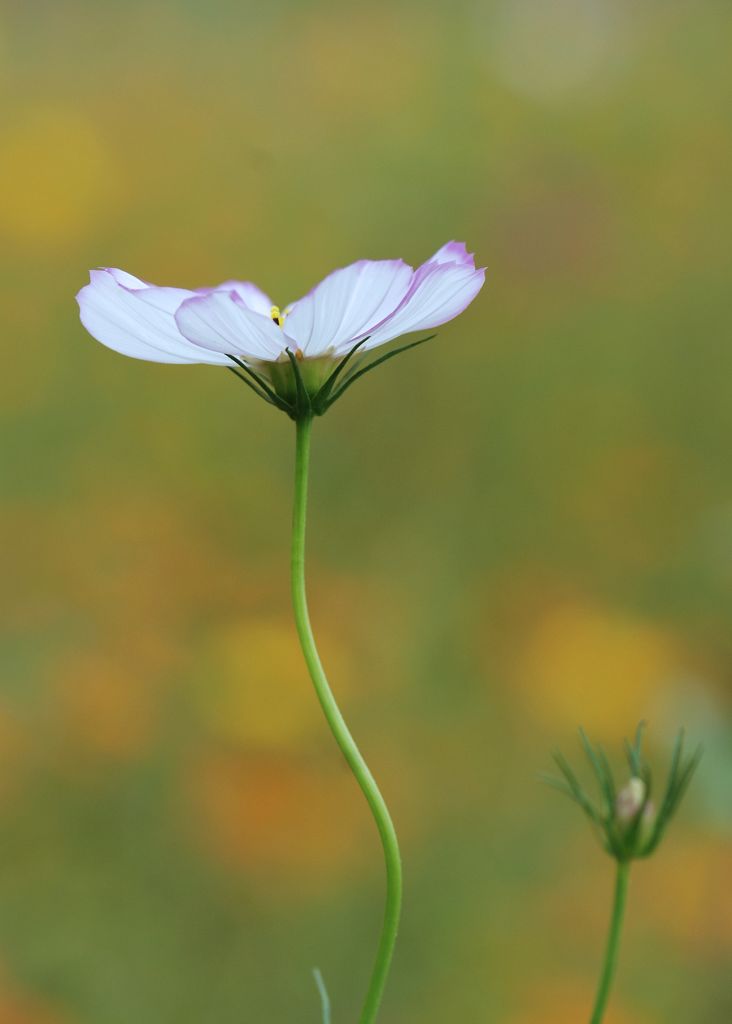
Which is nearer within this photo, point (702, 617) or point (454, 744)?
point (454, 744)

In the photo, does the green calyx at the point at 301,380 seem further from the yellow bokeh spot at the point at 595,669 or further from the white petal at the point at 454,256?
the yellow bokeh spot at the point at 595,669

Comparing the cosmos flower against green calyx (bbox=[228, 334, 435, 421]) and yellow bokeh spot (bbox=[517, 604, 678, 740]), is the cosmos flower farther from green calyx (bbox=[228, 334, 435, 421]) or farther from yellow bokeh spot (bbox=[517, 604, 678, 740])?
yellow bokeh spot (bbox=[517, 604, 678, 740])

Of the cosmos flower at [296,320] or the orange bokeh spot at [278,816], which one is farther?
the orange bokeh spot at [278,816]

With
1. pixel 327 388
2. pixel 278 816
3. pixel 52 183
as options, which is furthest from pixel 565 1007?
pixel 52 183

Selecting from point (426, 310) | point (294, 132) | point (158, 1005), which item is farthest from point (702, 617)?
point (426, 310)

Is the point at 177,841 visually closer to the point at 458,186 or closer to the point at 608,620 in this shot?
the point at 608,620

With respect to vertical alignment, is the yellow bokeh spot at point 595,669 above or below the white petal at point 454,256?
below

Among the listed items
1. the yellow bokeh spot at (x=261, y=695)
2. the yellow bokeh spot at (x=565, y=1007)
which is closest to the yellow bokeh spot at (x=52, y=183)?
the yellow bokeh spot at (x=261, y=695)
